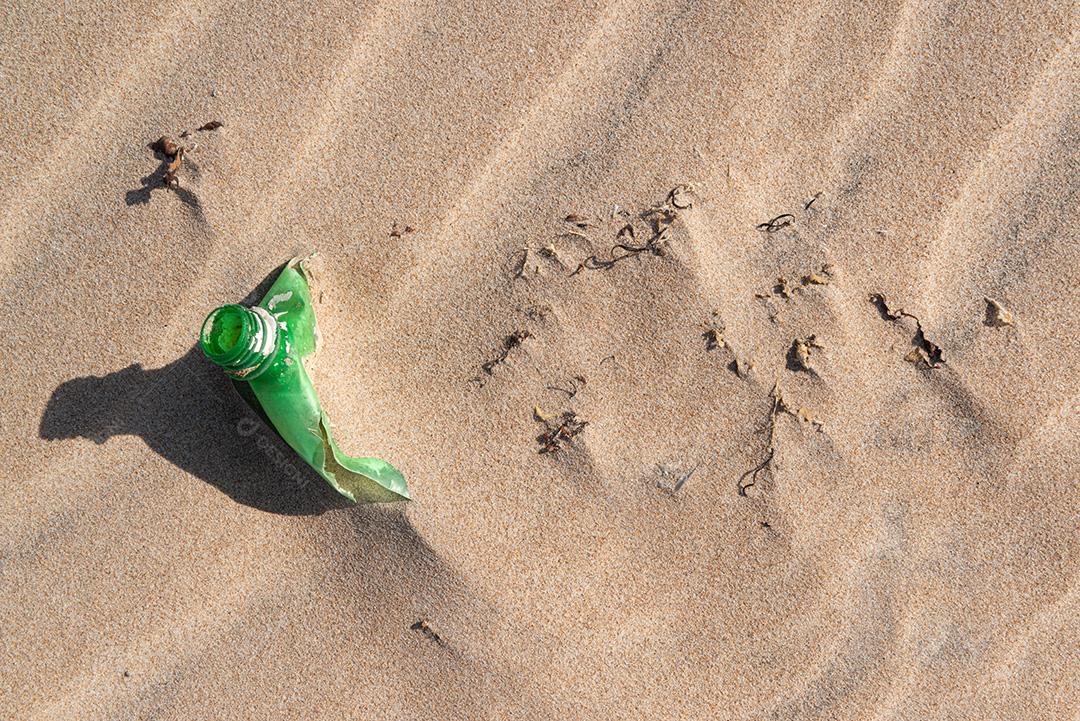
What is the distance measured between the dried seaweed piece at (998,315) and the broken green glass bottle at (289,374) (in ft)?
4.29

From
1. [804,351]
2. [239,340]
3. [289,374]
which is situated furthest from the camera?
[804,351]

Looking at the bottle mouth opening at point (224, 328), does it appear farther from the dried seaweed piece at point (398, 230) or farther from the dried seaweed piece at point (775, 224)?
the dried seaweed piece at point (775, 224)

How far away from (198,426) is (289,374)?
0.31 meters

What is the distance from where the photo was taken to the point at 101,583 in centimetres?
175

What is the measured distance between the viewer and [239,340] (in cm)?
140

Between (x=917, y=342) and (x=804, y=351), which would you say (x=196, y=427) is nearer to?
(x=804, y=351)

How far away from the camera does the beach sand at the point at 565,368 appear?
173 cm

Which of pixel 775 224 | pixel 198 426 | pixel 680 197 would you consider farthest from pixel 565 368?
pixel 198 426

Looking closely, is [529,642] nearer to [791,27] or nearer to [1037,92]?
[791,27]

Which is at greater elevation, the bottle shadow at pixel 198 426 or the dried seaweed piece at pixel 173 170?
the dried seaweed piece at pixel 173 170

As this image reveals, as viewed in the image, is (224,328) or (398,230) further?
(398,230)

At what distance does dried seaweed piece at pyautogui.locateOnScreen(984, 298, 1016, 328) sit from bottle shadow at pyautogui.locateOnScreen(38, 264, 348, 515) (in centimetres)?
144

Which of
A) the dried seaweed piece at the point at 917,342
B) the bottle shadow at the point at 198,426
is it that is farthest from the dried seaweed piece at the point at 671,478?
the bottle shadow at the point at 198,426

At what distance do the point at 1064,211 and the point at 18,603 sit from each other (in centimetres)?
241
